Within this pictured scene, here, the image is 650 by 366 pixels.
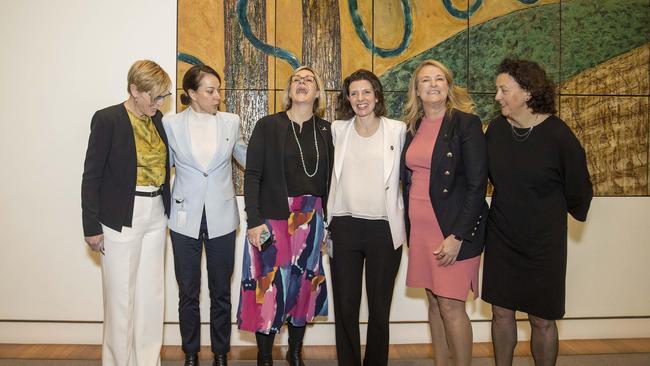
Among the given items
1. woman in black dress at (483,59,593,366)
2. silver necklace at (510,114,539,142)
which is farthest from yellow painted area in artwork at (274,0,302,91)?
silver necklace at (510,114,539,142)

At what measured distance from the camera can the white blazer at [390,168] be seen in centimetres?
267

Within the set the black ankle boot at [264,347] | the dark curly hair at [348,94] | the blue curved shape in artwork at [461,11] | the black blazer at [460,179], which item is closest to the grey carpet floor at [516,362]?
the black ankle boot at [264,347]

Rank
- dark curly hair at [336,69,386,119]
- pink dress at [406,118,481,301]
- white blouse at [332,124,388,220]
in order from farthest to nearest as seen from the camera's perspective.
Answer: dark curly hair at [336,69,386,119] → white blouse at [332,124,388,220] → pink dress at [406,118,481,301]

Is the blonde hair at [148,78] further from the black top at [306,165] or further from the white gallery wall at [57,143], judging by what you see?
the white gallery wall at [57,143]

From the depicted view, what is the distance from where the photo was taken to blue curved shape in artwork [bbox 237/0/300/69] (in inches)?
147

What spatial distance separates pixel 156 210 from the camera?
2.76 meters

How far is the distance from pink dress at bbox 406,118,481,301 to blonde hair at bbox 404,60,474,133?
0.27 feet

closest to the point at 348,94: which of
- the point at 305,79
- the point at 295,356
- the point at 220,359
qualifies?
the point at 305,79

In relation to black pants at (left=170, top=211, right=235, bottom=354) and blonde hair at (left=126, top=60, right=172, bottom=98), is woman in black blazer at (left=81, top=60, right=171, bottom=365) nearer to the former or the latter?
blonde hair at (left=126, top=60, right=172, bottom=98)

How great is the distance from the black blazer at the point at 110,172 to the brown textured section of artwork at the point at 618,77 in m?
3.15

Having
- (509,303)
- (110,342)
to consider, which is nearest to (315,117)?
(509,303)

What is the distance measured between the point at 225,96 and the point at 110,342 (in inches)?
73.4

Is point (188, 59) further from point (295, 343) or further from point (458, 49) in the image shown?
point (295, 343)

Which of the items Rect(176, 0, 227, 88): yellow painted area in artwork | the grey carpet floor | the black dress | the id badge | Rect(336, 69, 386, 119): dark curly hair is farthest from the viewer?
Rect(176, 0, 227, 88): yellow painted area in artwork
